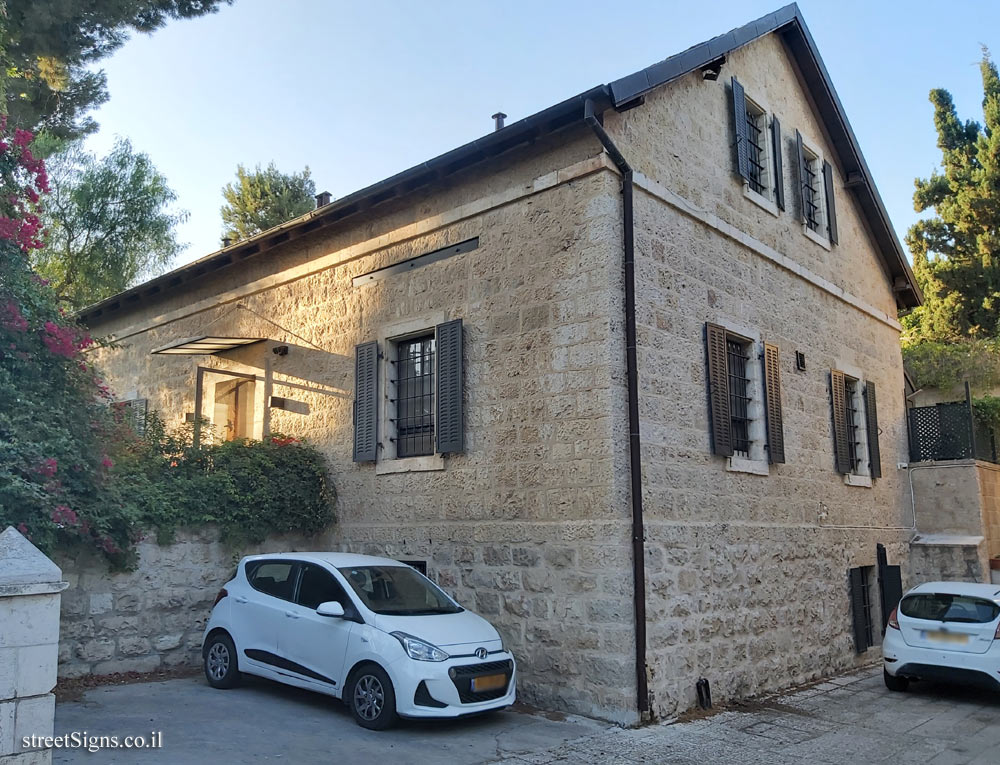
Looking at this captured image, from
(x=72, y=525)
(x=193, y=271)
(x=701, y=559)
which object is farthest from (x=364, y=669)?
(x=193, y=271)

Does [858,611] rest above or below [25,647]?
below

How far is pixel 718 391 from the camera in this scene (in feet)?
33.3

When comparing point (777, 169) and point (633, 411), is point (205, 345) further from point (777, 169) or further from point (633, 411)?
point (777, 169)

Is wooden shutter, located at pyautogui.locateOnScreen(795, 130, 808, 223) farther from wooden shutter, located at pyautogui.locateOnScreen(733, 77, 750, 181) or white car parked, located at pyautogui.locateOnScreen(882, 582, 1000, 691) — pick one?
white car parked, located at pyautogui.locateOnScreen(882, 582, 1000, 691)

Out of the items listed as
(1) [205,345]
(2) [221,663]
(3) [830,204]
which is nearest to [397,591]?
(2) [221,663]

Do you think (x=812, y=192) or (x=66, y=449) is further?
(x=812, y=192)

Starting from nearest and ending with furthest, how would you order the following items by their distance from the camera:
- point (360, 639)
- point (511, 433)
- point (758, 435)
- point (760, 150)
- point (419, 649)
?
point (419, 649)
point (360, 639)
point (511, 433)
point (758, 435)
point (760, 150)

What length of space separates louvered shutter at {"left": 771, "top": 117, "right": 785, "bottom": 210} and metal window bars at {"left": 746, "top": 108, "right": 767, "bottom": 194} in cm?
20

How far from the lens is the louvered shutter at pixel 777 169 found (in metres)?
12.5

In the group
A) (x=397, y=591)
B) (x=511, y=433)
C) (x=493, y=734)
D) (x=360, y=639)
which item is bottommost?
(x=493, y=734)

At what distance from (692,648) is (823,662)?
3.71 m

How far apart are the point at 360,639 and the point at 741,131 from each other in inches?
337

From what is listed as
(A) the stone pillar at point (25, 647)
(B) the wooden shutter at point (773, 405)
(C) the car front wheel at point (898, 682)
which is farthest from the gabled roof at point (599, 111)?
(C) the car front wheel at point (898, 682)

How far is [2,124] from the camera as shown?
8453 millimetres
